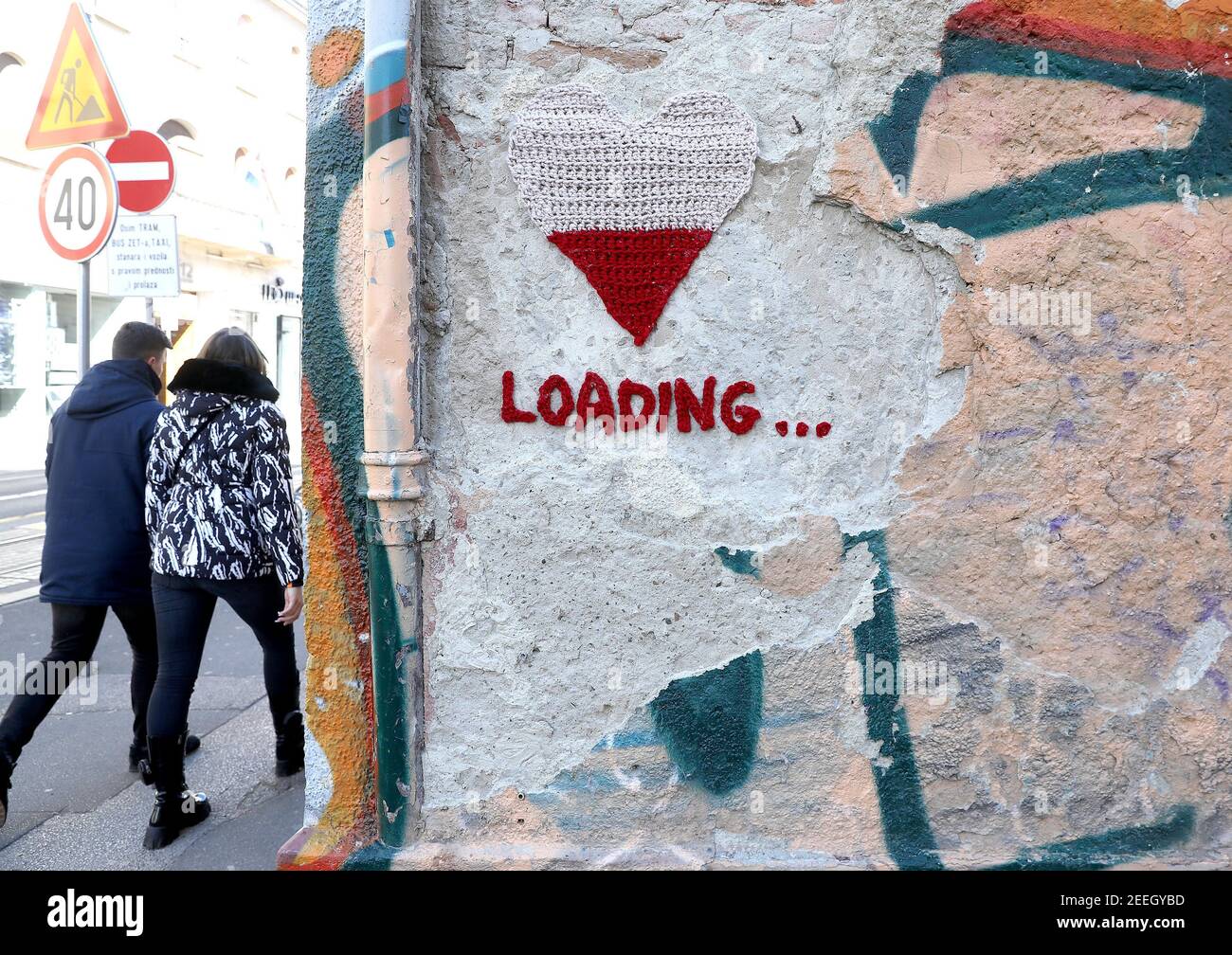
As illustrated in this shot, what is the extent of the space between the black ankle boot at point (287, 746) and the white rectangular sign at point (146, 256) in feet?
9.99

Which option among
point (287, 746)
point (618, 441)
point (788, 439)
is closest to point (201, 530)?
point (287, 746)

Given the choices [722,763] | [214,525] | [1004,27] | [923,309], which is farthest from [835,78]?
[214,525]

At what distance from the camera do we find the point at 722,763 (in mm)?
2475

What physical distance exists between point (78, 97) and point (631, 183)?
3.66 m

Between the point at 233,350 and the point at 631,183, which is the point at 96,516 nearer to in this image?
the point at 233,350

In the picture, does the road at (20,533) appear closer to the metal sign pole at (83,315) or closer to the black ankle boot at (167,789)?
the metal sign pole at (83,315)

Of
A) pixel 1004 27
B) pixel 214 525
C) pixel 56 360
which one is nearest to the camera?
pixel 1004 27

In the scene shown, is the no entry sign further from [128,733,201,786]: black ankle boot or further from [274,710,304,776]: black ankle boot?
[274,710,304,776]: black ankle boot

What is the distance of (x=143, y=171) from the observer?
5242 mm

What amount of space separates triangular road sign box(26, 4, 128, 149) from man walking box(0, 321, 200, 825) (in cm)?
192

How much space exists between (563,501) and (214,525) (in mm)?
1270

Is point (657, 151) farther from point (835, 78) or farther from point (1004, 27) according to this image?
point (1004, 27)

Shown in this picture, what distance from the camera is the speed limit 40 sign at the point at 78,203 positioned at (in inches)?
183

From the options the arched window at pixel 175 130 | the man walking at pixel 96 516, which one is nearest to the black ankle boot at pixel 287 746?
the man walking at pixel 96 516
